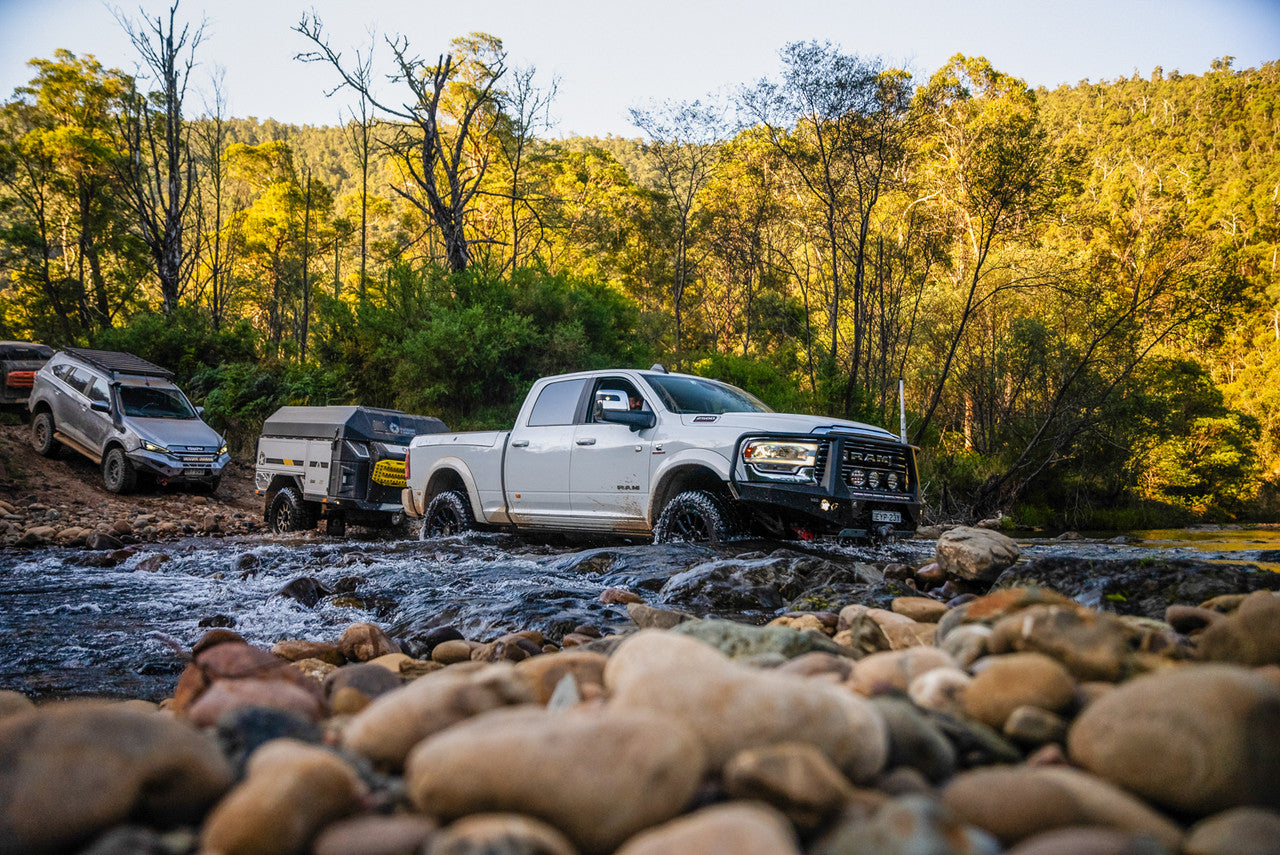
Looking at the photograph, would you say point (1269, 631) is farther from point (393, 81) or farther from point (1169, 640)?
point (393, 81)

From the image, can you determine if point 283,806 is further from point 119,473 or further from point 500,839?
point 119,473

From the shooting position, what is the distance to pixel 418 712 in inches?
82.3

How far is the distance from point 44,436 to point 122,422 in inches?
106

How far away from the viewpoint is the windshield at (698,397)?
27.4 feet

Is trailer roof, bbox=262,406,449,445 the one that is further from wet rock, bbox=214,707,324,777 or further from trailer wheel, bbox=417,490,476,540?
wet rock, bbox=214,707,324,777

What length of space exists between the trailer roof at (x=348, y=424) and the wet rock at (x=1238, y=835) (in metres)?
10.8

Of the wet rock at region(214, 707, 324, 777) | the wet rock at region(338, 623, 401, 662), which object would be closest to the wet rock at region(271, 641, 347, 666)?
the wet rock at region(338, 623, 401, 662)

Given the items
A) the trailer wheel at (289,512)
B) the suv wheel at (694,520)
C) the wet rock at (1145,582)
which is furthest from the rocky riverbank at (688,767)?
the trailer wheel at (289,512)

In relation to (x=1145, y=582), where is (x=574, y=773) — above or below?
above

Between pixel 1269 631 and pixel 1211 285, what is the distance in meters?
22.7

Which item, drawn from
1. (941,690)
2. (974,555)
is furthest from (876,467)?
(941,690)

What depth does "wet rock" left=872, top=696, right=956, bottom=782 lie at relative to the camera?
6.55 ft

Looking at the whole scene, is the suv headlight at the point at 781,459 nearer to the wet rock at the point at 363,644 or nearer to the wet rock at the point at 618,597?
the wet rock at the point at 618,597

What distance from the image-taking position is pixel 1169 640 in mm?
2859
